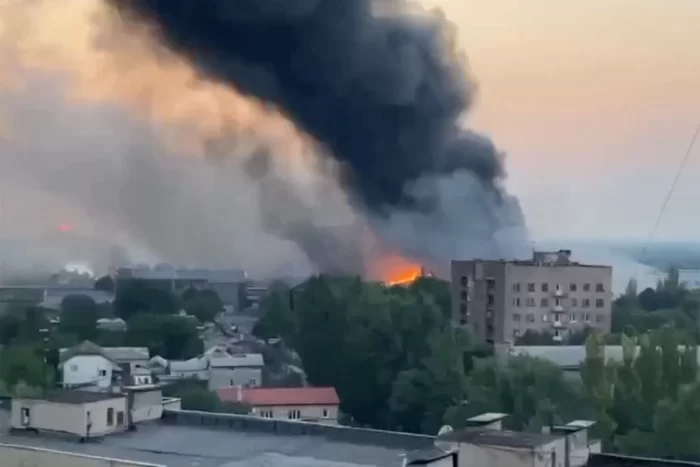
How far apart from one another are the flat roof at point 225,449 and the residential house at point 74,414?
0.05 metres

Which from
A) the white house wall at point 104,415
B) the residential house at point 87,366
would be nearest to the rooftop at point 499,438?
the white house wall at point 104,415

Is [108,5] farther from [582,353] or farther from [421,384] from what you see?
[582,353]

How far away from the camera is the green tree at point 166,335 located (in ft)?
16.2

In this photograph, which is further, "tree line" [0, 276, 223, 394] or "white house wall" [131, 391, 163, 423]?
"tree line" [0, 276, 223, 394]

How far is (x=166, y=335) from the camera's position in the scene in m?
5.04

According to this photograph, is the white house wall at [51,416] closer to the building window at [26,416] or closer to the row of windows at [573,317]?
the building window at [26,416]

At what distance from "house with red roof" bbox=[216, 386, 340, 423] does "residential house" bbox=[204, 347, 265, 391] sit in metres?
0.08

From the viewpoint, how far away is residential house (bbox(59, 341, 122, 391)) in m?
4.79

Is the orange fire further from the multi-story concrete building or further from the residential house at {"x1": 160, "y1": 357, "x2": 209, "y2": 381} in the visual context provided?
the residential house at {"x1": 160, "y1": 357, "x2": 209, "y2": 381}

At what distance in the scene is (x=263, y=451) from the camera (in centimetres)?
285

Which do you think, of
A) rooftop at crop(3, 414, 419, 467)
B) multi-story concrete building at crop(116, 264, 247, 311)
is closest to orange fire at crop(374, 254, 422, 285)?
multi-story concrete building at crop(116, 264, 247, 311)

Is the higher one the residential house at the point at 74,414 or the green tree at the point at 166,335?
the green tree at the point at 166,335

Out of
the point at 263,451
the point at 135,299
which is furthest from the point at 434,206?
the point at 263,451

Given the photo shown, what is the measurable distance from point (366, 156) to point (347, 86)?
406 millimetres
